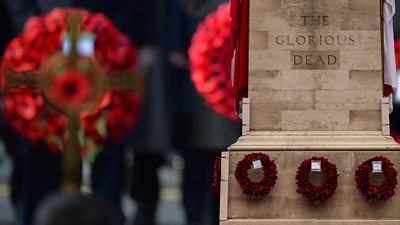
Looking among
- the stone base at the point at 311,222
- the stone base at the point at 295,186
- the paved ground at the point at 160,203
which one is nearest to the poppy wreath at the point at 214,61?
the paved ground at the point at 160,203

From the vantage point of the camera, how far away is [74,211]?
9.55 m

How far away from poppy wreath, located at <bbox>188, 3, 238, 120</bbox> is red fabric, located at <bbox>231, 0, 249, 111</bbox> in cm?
669

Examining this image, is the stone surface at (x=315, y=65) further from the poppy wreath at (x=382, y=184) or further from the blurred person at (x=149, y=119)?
the blurred person at (x=149, y=119)

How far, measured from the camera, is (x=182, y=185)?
25.7 metres

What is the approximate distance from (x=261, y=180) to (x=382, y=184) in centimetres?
222

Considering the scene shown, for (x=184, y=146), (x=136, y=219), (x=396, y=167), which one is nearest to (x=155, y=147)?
(x=184, y=146)

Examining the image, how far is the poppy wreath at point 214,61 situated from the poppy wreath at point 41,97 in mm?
2153

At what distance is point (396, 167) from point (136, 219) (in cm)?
1229

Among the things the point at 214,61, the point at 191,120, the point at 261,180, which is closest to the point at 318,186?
the point at 261,180

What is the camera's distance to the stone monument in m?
14.9

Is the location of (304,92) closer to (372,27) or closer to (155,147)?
(372,27)

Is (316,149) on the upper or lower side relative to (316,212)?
upper

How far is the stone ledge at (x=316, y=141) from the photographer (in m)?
15.1

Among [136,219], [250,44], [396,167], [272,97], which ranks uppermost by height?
[250,44]
